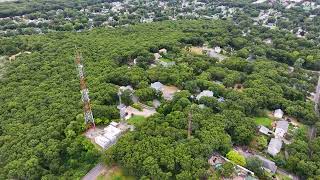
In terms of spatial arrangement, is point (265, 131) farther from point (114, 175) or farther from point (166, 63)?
point (166, 63)

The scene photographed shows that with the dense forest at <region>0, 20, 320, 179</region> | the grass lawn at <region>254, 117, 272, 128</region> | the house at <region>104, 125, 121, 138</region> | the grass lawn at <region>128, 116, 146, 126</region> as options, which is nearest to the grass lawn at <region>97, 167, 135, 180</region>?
the dense forest at <region>0, 20, 320, 179</region>

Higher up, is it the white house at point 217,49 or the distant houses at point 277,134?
the white house at point 217,49

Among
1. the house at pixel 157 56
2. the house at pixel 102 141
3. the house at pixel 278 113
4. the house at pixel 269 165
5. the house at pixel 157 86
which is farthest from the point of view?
the house at pixel 157 56

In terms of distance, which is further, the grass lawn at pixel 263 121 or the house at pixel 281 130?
the grass lawn at pixel 263 121

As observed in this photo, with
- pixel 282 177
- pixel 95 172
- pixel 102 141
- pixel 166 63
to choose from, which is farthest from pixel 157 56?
pixel 282 177

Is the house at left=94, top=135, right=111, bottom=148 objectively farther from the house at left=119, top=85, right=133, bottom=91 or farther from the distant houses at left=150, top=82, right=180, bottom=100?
the distant houses at left=150, top=82, right=180, bottom=100

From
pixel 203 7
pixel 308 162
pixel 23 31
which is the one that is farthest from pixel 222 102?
pixel 203 7

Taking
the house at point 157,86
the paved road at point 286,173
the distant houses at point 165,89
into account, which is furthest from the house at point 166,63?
the paved road at point 286,173

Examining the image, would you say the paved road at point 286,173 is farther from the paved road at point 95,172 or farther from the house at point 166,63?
the house at point 166,63
